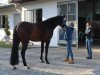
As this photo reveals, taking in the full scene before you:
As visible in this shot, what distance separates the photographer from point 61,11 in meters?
20.3

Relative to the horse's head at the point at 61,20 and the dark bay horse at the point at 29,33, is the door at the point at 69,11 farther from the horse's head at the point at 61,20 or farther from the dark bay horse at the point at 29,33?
the dark bay horse at the point at 29,33

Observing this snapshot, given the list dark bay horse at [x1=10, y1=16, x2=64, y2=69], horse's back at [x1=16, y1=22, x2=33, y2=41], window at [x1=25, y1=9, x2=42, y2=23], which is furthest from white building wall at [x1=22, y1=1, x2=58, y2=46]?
horse's back at [x1=16, y1=22, x2=33, y2=41]

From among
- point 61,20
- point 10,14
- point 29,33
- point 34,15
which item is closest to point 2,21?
point 10,14

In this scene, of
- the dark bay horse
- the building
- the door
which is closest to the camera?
the dark bay horse

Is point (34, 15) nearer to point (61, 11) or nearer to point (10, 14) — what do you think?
point (61, 11)

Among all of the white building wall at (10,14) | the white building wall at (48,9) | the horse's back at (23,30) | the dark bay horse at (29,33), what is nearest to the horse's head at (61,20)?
the dark bay horse at (29,33)

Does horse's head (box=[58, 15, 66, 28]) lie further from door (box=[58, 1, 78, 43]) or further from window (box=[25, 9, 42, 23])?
window (box=[25, 9, 42, 23])

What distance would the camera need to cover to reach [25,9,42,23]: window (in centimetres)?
2360

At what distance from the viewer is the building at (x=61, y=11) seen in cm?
1940

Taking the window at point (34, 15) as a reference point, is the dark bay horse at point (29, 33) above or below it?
below

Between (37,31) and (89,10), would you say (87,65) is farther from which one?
(89,10)

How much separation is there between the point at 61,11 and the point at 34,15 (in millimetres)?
3747

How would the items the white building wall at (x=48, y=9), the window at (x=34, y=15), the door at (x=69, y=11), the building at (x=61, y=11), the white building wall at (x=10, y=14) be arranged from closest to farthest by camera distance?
the door at (x=69, y=11)
the building at (x=61, y=11)
the white building wall at (x=48, y=9)
the window at (x=34, y=15)
the white building wall at (x=10, y=14)

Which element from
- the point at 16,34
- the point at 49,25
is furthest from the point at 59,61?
the point at 16,34
